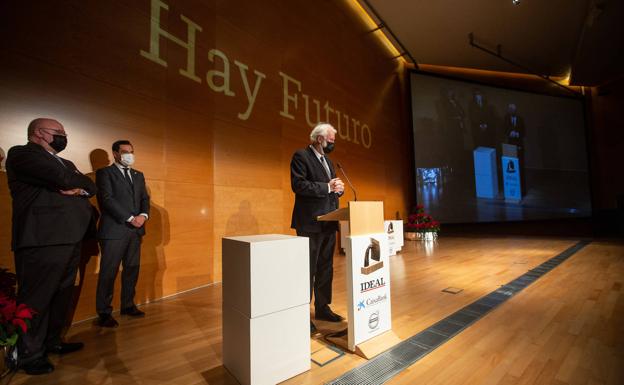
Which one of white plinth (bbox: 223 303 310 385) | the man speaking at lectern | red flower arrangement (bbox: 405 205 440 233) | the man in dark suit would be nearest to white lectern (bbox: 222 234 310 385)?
white plinth (bbox: 223 303 310 385)

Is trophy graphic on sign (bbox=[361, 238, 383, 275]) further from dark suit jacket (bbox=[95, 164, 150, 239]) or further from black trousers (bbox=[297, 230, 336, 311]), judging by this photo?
dark suit jacket (bbox=[95, 164, 150, 239])

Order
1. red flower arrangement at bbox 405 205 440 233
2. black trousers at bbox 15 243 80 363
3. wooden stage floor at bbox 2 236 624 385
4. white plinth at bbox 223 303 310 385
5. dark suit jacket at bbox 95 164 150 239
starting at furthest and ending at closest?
red flower arrangement at bbox 405 205 440 233 → dark suit jacket at bbox 95 164 150 239 → black trousers at bbox 15 243 80 363 → wooden stage floor at bbox 2 236 624 385 → white plinth at bbox 223 303 310 385

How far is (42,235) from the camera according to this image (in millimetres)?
1547

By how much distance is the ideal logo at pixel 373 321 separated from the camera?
64.4 inches

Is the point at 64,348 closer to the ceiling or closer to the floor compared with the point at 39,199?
closer to the floor

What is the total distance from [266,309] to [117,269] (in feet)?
5.09

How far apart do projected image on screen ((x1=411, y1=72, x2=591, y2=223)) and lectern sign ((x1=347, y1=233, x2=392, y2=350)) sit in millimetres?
6619

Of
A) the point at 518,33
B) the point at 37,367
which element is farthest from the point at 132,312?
the point at 518,33

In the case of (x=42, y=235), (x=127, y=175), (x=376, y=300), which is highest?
(x=127, y=175)

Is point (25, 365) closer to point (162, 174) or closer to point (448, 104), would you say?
point (162, 174)

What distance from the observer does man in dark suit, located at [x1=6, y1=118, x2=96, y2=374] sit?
151 centimetres

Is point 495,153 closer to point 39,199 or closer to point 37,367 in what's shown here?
point 39,199

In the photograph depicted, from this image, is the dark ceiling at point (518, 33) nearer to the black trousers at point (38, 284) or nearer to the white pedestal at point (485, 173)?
the white pedestal at point (485, 173)

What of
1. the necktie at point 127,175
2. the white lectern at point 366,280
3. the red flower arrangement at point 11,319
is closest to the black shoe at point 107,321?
the red flower arrangement at point 11,319
